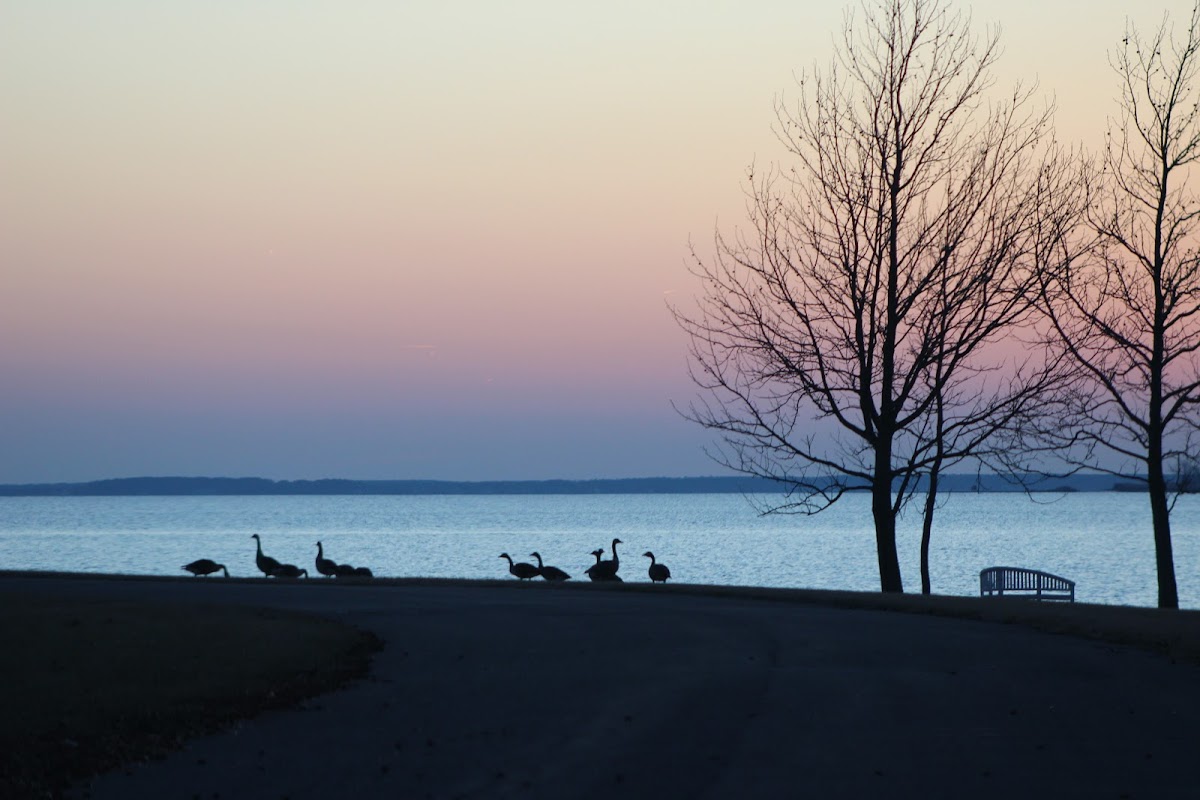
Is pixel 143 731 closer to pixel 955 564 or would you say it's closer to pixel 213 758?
pixel 213 758

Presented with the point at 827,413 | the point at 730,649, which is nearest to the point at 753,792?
the point at 730,649

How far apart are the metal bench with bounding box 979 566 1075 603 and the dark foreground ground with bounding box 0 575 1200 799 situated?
449 inches

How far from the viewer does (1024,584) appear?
3103cm

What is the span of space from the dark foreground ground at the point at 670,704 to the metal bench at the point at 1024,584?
11.4 m

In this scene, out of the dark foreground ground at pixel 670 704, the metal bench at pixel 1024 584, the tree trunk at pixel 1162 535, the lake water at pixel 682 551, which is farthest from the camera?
the lake water at pixel 682 551

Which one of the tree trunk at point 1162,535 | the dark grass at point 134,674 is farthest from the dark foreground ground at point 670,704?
the tree trunk at point 1162,535

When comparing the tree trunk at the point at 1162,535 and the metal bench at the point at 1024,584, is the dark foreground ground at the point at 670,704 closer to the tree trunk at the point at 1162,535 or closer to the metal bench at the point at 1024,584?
the tree trunk at the point at 1162,535

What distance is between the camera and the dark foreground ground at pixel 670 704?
8.73 m

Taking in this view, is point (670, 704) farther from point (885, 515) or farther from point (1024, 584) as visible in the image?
point (1024, 584)

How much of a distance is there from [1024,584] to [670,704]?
871 inches

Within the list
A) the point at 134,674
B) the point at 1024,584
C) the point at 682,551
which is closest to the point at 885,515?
the point at 1024,584

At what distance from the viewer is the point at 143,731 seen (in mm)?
10125

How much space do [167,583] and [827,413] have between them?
566 inches

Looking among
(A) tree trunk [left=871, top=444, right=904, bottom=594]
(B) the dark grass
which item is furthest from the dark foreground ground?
(A) tree trunk [left=871, top=444, right=904, bottom=594]
